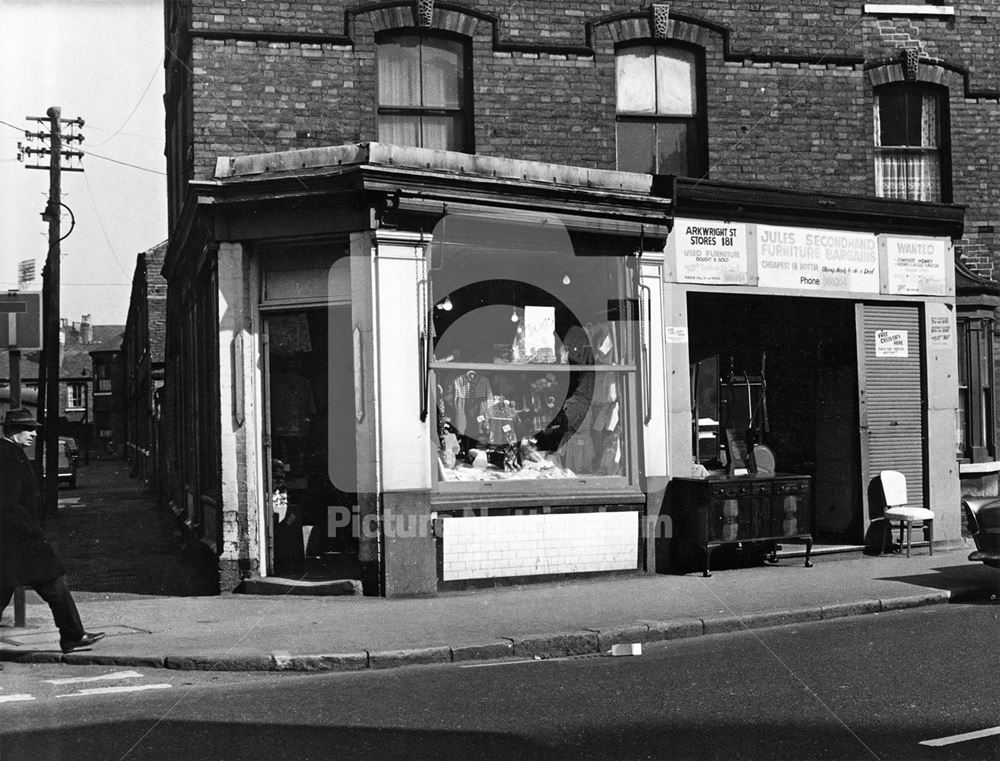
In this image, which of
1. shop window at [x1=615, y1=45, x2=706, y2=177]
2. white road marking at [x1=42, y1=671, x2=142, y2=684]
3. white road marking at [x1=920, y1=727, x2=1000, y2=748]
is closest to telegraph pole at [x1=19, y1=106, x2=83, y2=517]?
shop window at [x1=615, y1=45, x2=706, y2=177]

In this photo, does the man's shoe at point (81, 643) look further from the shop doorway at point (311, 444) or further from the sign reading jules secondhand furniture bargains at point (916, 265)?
the sign reading jules secondhand furniture bargains at point (916, 265)

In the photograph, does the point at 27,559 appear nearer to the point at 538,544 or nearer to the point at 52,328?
the point at 538,544

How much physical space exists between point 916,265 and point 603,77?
5.22 metres

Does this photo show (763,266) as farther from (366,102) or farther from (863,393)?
(366,102)

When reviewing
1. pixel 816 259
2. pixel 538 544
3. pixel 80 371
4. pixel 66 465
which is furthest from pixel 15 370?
pixel 80 371

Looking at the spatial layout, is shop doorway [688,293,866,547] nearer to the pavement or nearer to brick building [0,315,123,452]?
the pavement

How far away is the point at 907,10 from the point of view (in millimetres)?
15625

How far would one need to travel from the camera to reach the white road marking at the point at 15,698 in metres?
7.25

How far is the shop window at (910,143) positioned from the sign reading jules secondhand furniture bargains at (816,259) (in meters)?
1.35

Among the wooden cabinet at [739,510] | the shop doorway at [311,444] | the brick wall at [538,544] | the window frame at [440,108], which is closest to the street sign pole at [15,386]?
the shop doorway at [311,444]

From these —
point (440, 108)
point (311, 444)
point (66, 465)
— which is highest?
point (440, 108)

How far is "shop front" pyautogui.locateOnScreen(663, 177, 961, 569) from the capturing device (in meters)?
13.7

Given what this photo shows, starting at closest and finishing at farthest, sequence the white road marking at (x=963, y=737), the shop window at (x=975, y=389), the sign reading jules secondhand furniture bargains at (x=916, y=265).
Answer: the white road marking at (x=963, y=737) < the sign reading jules secondhand furniture bargains at (x=916, y=265) < the shop window at (x=975, y=389)

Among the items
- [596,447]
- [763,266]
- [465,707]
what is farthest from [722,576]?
[465,707]
